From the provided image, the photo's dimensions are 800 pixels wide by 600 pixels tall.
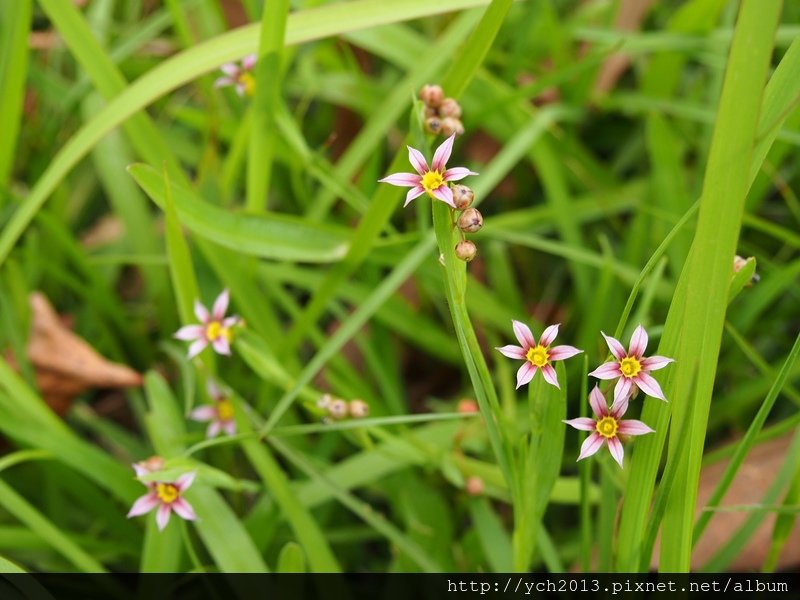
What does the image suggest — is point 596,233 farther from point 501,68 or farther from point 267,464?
point 267,464

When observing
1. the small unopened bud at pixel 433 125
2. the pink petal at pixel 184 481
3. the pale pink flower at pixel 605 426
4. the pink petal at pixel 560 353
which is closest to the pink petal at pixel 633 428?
the pale pink flower at pixel 605 426

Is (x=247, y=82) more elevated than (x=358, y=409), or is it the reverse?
(x=247, y=82)

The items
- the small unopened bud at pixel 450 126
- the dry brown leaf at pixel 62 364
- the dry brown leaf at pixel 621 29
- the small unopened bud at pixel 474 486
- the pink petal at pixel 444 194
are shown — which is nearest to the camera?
the pink petal at pixel 444 194

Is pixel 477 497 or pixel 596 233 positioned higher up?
pixel 596 233

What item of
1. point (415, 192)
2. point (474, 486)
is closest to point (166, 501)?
point (474, 486)

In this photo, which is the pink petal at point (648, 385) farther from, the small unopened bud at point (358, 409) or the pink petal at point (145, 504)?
the pink petal at point (145, 504)

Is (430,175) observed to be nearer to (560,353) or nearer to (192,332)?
(560,353)
